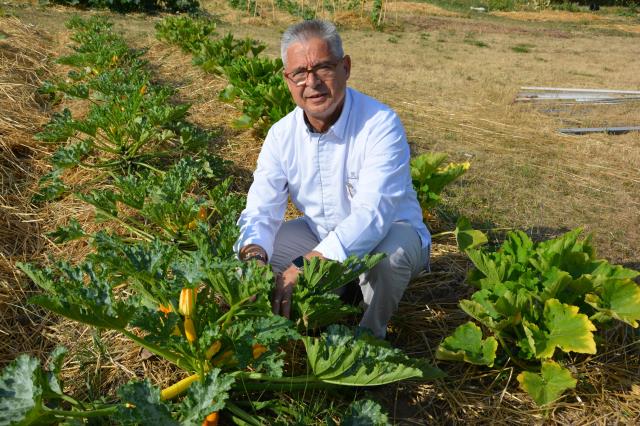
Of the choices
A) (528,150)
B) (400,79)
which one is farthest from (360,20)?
(528,150)

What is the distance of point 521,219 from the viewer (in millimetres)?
4266

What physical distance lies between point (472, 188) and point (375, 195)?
2481 mm

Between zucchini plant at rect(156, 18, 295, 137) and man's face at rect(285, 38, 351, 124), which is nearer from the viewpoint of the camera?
man's face at rect(285, 38, 351, 124)

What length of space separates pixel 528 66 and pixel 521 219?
7.88 m

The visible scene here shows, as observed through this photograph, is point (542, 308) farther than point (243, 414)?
Yes

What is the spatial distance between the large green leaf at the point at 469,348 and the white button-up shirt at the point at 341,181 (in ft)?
1.49

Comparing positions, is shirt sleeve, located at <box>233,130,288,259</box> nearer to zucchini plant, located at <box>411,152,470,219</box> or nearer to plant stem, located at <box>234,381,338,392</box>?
plant stem, located at <box>234,381,338,392</box>

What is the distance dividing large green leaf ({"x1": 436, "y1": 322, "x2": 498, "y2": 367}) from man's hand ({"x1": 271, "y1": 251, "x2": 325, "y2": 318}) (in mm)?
725

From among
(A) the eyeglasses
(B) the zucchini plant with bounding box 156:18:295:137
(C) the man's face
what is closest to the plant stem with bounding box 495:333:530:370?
(C) the man's face

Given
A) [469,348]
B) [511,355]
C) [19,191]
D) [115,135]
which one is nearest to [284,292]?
[469,348]

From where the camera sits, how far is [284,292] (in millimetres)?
2229

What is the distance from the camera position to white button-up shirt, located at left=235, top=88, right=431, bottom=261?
8.14ft

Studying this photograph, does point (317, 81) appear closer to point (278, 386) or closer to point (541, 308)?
point (278, 386)

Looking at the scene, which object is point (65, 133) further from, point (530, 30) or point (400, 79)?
point (530, 30)
